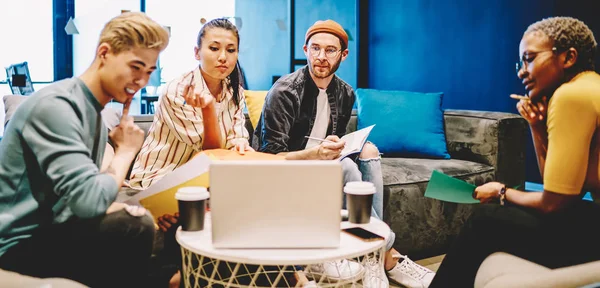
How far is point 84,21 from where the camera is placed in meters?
6.59

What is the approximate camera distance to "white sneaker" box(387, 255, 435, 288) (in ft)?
7.73

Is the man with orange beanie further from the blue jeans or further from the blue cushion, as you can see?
the blue cushion

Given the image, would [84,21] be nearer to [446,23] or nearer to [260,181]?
[446,23]

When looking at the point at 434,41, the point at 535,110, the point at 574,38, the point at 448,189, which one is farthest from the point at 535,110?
the point at 434,41

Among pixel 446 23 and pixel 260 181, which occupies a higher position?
pixel 446 23

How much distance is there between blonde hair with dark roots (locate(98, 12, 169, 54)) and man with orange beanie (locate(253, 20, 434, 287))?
0.98 meters

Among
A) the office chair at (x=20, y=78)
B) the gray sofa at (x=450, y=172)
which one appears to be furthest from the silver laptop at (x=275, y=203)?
the office chair at (x=20, y=78)

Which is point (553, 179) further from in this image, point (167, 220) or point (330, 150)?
point (167, 220)

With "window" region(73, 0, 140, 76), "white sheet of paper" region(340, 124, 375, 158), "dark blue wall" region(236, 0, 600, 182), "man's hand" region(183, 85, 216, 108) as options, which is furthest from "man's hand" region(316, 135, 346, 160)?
"window" region(73, 0, 140, 76)

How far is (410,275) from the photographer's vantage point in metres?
2.40

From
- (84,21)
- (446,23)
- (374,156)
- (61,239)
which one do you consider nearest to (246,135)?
(374,156)

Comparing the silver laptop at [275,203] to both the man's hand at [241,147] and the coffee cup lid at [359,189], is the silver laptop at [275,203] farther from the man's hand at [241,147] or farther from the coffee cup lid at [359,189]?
the man's hand at [241,147]

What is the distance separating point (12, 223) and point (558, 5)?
410cm

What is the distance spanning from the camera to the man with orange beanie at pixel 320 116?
7.91ft
